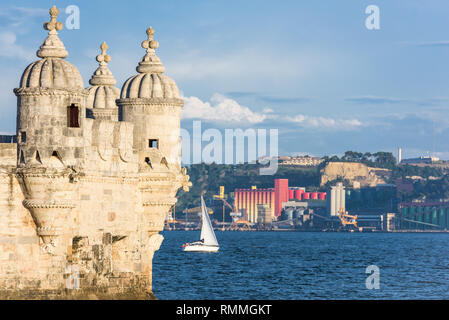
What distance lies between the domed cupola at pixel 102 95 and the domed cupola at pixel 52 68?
1167 centimetres

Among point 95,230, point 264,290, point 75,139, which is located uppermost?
point 75,139

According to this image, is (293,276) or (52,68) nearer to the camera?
(52,68)

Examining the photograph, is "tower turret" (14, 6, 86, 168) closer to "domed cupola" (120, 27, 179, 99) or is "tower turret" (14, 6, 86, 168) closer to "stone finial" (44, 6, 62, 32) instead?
"stone finial" (44, 6, 62, 32)

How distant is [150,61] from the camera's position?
5569 centimetres

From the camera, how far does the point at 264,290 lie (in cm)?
10000

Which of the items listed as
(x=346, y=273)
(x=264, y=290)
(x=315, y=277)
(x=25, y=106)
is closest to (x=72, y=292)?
(x=25, y=106)

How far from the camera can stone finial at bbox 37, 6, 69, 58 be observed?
152ft

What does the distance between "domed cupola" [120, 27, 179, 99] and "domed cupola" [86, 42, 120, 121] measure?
3.49 metres

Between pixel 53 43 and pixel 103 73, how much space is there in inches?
476

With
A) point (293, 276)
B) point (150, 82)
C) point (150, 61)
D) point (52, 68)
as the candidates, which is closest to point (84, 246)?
point (52, 68)

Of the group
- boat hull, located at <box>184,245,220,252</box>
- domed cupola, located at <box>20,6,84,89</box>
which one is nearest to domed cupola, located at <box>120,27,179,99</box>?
domed cupola, located at <box>20,6,84,89</box>

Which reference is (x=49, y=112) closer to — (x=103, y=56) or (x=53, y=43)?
(x=53, y=43)
